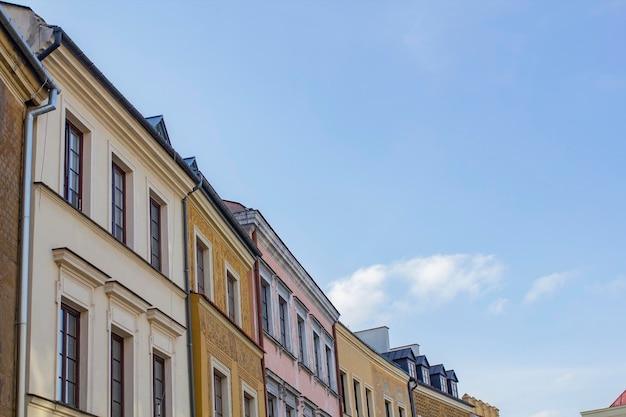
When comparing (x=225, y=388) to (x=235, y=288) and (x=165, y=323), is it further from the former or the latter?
(x=165, y=323)

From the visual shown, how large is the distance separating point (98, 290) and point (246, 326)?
807 centimetres

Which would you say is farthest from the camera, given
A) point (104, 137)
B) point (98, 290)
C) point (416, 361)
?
point (416, 361)

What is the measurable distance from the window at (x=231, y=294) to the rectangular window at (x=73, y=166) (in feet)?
23.5

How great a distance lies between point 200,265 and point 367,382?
15.0 m

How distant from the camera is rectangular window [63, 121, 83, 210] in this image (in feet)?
48.4

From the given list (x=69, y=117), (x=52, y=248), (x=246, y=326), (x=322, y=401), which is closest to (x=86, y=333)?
(x=52, y=248)

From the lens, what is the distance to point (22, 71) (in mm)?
12961

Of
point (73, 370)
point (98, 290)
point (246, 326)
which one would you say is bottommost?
point (73, 370)

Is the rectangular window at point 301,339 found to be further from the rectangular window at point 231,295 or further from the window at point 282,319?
the rectangular window at point 231,295

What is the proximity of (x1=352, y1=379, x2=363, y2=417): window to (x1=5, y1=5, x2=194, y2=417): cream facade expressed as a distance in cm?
1525

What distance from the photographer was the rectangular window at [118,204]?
639 inches

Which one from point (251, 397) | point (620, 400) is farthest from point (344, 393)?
point (620, 400)

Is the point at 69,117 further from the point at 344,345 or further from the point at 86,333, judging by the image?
the point at 344,345

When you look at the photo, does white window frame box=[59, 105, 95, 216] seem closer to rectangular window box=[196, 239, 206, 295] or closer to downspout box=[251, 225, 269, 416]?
rectangular window box=[196, 239, 206, 295]
